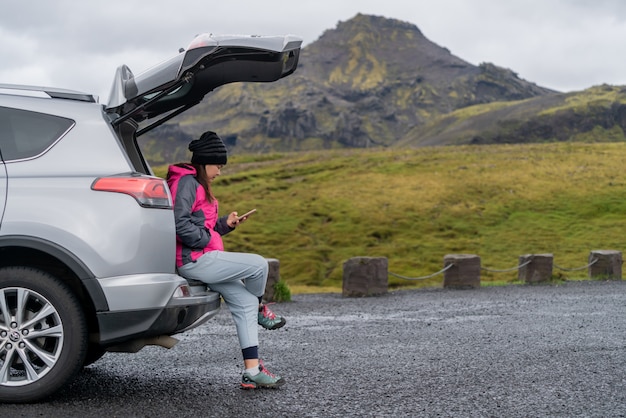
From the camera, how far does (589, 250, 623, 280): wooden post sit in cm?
2150

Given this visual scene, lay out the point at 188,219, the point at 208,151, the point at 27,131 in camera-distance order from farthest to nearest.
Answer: the point at 208,151 → the point at 188,219 → the point at 27,131

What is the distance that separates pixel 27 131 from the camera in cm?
571

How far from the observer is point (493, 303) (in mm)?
14922

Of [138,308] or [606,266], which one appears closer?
[138,308]

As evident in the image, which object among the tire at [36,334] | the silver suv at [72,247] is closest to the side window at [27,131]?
the silver suv at [72,247]

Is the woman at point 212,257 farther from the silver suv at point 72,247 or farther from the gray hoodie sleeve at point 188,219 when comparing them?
the silver suv at point 72,247

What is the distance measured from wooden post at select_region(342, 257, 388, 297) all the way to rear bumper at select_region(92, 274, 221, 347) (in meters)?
12.6

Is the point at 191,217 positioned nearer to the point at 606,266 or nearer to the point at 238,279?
the point at 238,279

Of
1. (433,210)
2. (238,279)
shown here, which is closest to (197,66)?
(238,279)

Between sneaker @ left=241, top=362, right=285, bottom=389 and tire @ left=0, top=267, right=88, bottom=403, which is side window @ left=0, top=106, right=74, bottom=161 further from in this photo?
sneaker @ left=241, top=362, right=285, bottom=389

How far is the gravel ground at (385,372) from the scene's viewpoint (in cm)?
539

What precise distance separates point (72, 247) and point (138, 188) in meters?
0.63

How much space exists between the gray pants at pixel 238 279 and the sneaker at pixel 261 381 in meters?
0.25

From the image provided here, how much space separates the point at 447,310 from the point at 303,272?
2782 cm
